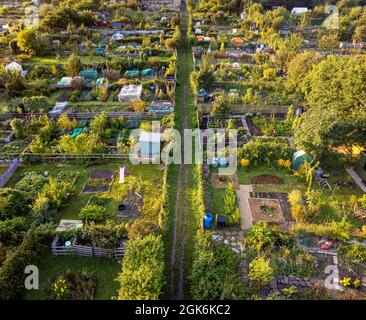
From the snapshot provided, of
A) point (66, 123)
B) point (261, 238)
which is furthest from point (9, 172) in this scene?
point (261, 238)

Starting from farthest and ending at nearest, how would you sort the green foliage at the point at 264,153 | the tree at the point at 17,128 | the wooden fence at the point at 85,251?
the tree at the point at 17,128 → the green foliage at the point at 264,153 → the wooden fence at the point at 85,251

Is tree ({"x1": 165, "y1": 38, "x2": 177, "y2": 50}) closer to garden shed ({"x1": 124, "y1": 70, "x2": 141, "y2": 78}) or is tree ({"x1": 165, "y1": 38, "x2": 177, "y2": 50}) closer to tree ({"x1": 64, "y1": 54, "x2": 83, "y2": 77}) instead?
garden shed ({"x1": 124, "y1": 70, "x2": 141, "y2": 78})

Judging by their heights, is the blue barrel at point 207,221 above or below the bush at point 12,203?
below

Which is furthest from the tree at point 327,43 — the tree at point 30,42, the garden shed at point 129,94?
the tree at point 30,42

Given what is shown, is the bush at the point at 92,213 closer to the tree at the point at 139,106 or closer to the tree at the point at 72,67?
the tree at the point at 139,106

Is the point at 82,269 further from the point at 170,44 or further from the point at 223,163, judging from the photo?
the point at 170,44

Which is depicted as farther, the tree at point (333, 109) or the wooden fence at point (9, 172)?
the tree at point (333, 109)

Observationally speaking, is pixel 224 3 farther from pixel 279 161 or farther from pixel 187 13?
pixel 279 161
